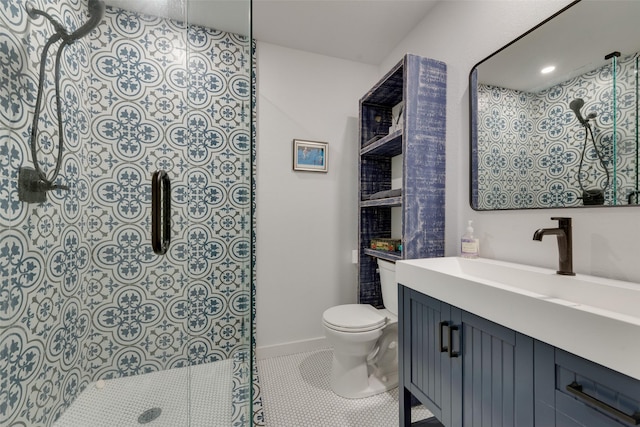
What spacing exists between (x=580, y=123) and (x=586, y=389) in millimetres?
960

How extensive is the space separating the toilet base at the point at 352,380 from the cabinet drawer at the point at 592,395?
3.54 ft

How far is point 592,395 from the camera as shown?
0.65 meters

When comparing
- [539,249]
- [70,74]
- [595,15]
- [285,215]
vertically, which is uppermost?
[595,15]

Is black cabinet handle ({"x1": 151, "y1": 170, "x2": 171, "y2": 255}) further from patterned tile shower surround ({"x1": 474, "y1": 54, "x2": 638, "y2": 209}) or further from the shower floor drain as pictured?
patterned tile shower surround ({"x1": 474, "y1": 54, "x2": 638, "y2": 209})

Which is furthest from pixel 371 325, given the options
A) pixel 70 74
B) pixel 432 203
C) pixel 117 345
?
pixel 70 74

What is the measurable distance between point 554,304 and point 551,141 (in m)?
0.80

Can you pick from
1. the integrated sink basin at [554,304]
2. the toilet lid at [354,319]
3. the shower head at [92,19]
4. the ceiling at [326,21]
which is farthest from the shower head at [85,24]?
the toilet lid at [354,319]

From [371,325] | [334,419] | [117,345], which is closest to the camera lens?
[117,345]

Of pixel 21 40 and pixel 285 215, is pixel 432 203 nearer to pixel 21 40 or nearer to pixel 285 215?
pixel 285 215

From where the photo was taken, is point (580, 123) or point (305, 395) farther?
point (305, 395)

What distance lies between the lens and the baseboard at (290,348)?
2094 millimetres

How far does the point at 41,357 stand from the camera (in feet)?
3.21

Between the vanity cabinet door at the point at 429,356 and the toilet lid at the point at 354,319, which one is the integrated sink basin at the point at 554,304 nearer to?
the vanity cabinet door at the point at 429,356

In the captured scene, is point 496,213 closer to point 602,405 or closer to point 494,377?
point 494,377
